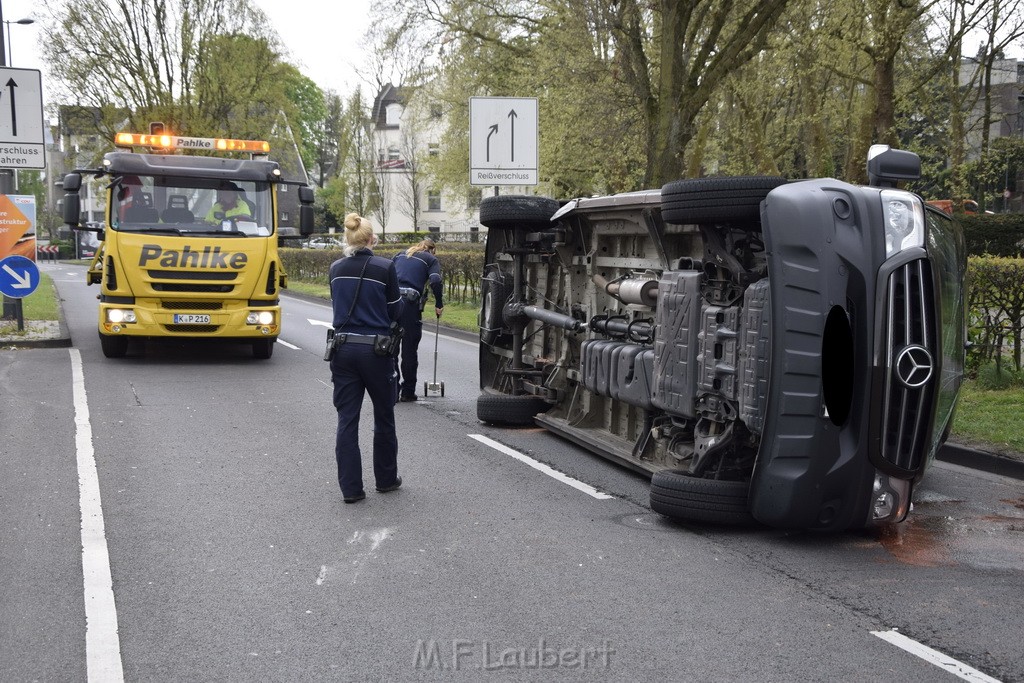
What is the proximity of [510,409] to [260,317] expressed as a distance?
19.8 ft

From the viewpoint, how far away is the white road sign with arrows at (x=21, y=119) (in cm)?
1744

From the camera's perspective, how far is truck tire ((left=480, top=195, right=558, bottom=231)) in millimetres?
10211

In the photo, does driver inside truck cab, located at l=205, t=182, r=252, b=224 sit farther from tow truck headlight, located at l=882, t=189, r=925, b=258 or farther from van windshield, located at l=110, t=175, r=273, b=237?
tow truck headlight, located at l=882, t=189, r=925, b=258

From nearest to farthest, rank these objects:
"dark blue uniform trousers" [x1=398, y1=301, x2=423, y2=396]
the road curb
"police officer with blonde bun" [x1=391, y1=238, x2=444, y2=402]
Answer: the road curb < "police officer with blonde bun" [x1=391, y1=238, x2=444, y2=402] < "dark blue uniform trousers" [x1=398, y1=301, x2=423, y2=396]

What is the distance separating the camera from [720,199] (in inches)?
266

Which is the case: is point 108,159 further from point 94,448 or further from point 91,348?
point 94,448

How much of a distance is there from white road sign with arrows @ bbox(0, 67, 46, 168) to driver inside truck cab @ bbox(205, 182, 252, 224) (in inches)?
149

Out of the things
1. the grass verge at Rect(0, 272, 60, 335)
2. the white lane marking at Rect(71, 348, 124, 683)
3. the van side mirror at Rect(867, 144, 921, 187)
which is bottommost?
the grass verge at Rect(0, 272, 60, 335)

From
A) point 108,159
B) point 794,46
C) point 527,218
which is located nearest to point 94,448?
point 527,218

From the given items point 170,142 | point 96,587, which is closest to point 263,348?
point 170,142

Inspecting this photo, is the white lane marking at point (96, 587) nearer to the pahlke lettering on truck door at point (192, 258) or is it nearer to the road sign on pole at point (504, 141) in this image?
the pahlke lettering on truck door at point (192, 258)

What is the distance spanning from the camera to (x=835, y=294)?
240 inches

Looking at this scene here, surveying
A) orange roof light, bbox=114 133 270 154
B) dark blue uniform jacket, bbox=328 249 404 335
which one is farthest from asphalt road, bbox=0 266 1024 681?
orange roof light, bbox=114 133 270 154

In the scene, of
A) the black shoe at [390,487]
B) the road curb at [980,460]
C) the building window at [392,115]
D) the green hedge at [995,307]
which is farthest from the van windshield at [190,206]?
the building window at [392,115]
